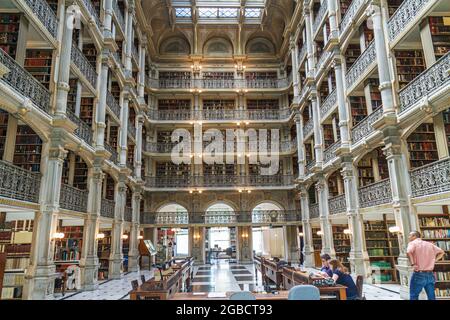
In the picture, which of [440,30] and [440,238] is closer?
[440,30]

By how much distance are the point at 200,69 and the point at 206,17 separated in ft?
9.59

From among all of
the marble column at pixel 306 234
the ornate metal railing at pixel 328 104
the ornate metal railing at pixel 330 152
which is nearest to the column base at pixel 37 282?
the ornate metal railing at pixel 330 152

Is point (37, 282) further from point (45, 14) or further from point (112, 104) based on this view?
point (112, 104)

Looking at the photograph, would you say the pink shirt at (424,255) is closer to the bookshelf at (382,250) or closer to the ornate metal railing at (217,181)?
the bookshelf at (382,250)

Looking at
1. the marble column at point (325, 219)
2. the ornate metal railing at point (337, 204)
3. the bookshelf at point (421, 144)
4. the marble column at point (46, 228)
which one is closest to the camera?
the marble column at point (46, 228)

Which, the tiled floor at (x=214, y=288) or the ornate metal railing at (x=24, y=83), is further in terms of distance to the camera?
the tiled floor at (x=214, y=288)

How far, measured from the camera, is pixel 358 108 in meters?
10.6

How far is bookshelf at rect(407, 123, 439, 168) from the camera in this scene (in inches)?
311

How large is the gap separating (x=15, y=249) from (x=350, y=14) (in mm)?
11185

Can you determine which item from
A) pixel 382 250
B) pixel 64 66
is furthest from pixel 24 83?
pixel 382 250

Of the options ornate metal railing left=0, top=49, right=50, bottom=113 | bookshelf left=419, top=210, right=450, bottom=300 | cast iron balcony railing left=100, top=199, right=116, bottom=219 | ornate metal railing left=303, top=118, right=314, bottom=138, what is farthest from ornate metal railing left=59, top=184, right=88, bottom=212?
ornate metal railing left=303, top=118, right=314, bottom=138

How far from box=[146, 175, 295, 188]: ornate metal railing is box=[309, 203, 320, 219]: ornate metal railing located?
9.23 ft

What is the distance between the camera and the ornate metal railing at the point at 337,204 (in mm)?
10803

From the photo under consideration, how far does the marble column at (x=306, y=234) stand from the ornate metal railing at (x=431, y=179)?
802 cm
